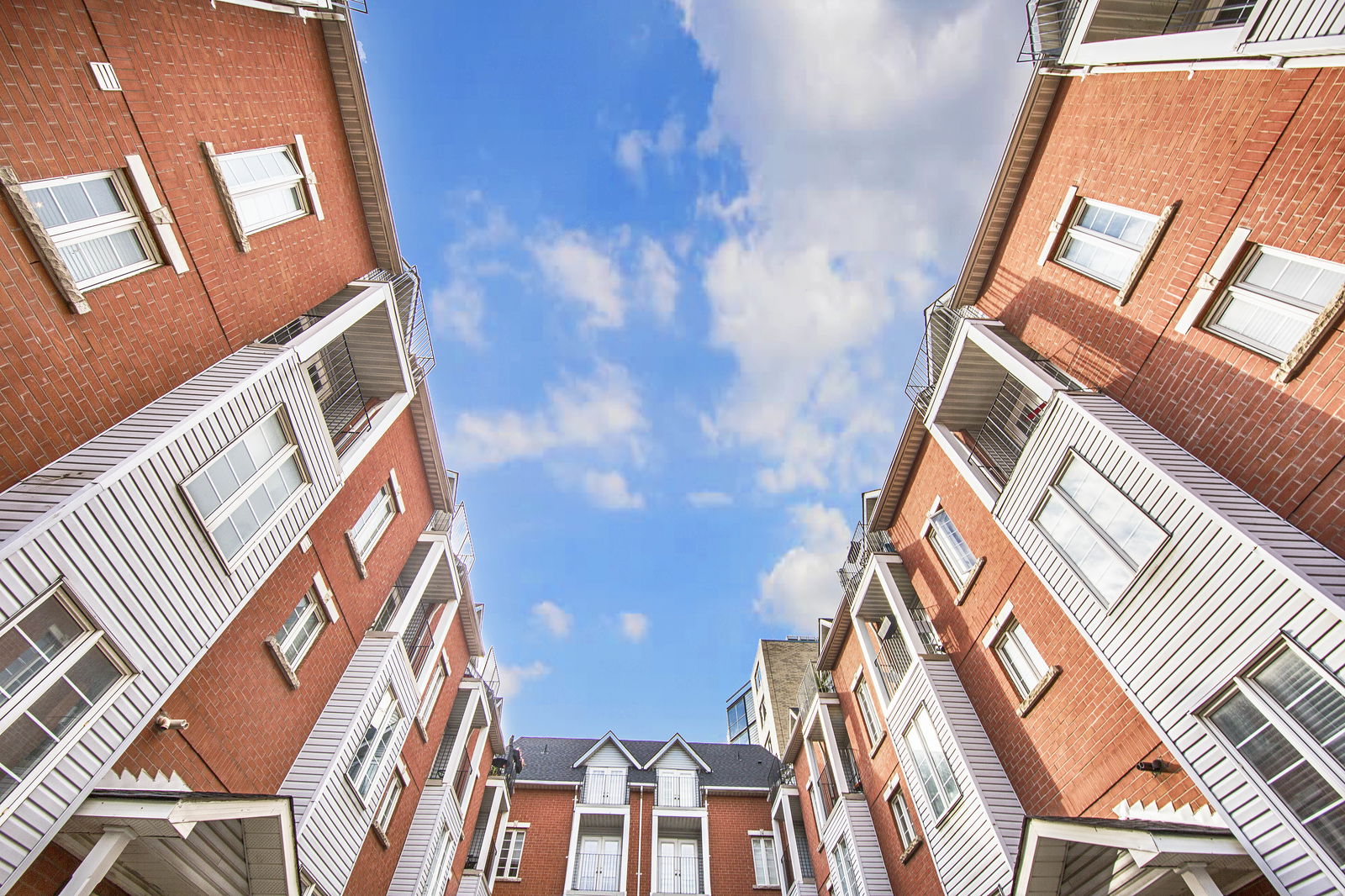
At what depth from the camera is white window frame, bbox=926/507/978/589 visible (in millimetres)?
15109

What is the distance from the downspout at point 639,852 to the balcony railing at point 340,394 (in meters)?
20.6

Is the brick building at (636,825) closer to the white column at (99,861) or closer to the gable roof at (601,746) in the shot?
the gable roof at (601,746)

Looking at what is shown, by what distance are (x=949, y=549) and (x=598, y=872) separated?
19.5m

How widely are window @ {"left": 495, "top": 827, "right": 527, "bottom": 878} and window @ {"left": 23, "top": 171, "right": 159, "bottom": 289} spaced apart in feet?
81.1

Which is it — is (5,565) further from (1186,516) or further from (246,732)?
(1186,516)

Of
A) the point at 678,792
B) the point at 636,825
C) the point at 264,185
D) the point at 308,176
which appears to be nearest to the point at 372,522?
the point at 264,185

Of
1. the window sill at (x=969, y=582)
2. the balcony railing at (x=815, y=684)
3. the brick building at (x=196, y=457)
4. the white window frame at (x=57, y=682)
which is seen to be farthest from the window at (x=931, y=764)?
the white window frame at (x=57, y=682)

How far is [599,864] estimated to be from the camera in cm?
2464

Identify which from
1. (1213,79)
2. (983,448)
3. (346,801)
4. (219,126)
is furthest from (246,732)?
(1213,79)

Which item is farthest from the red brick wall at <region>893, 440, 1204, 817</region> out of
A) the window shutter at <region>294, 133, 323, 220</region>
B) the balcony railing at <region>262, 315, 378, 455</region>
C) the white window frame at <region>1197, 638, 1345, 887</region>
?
the window shutter at <region>294, 133, 323, 220</region>

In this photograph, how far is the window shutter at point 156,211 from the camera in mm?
8883

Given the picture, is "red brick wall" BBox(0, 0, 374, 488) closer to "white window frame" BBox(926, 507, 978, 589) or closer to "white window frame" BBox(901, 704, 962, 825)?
"white window frame" BBox(926, 507, 978, 589)

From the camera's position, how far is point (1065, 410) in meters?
10.6

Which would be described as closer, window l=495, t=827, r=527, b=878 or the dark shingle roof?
window l=495, t=827, r=527, b=878
